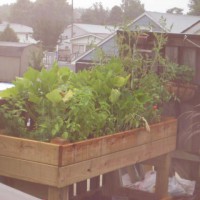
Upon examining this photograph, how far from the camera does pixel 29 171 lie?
232 centimetres

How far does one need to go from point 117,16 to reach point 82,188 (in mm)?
59853

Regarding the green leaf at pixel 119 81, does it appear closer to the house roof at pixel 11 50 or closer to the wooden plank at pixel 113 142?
the wooden plank at pixel 113 142

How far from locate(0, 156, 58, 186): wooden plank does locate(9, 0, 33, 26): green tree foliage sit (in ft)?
238

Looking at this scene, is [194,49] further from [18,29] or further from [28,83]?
[18,29]

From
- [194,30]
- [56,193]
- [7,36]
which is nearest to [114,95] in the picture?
[56,193]

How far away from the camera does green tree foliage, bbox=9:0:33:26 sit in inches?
2913

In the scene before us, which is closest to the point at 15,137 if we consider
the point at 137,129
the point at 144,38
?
the point at 137,129

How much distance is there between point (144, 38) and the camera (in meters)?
3.53

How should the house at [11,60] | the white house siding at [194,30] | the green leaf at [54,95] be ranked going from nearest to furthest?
the green leaf at [54,95] < the white house siding at [194,30] < the house at [11,60]

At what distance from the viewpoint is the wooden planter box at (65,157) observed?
7.30 feet

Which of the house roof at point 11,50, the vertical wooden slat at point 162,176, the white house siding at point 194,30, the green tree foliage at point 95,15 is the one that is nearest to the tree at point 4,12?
the green tree foliage at point 95,15

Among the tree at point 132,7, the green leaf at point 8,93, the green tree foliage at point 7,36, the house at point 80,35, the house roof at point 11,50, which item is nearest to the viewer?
the green leaf at point 8,93

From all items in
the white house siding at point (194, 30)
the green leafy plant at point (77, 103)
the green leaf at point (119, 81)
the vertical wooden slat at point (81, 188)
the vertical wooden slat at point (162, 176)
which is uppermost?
the white house siding at point (194, 30)

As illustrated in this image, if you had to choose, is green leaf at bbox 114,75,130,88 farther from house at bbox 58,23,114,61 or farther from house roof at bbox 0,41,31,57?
house at bbox 58,23,114,61
